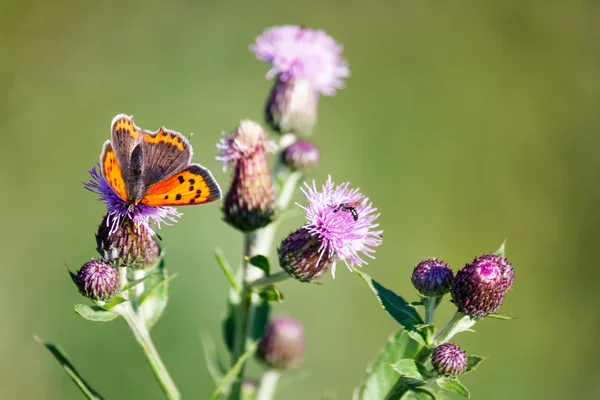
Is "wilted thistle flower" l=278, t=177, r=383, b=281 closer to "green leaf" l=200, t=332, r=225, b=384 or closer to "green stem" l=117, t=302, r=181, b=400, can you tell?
"green leaf" l=200, t=332, r=225, b=384

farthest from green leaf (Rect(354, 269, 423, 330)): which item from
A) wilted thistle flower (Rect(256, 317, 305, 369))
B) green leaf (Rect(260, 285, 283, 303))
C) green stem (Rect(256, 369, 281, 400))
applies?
wilted thistle flower (Rect(256, 317, 305, 369))

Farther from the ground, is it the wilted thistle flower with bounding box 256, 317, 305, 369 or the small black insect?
the small black insect

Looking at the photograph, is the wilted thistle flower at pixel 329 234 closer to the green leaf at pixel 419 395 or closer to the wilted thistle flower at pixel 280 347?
the green leaf at pixel 419 395

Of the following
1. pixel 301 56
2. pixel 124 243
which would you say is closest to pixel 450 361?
pixel 124 243

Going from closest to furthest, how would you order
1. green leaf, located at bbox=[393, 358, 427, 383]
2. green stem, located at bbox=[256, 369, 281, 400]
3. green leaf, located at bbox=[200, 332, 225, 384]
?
green leaf, located at bbox=[393, 358, 427, 383]
green leaf, located at bbox=[200, 332, 225, 384]
green stem, located at bbox=[256, 369, 281, 400]

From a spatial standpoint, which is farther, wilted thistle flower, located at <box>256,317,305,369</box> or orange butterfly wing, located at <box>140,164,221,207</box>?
Answer: wilted thistle flower, located at <box>256,317,305,369</box>

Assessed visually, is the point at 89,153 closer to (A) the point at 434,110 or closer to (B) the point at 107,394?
(B) the point at 107,394

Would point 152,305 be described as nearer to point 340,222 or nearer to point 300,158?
point 340,222

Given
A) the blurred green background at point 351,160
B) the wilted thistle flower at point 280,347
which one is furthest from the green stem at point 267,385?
the blurred green background at point 351,160

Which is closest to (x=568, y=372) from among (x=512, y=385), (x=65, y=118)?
(x=512, y=385)

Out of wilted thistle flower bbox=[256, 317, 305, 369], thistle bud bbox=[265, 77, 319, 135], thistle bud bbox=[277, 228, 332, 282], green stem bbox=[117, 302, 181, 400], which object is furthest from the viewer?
thistle bud bbox=[265, 77, 319, 135]
